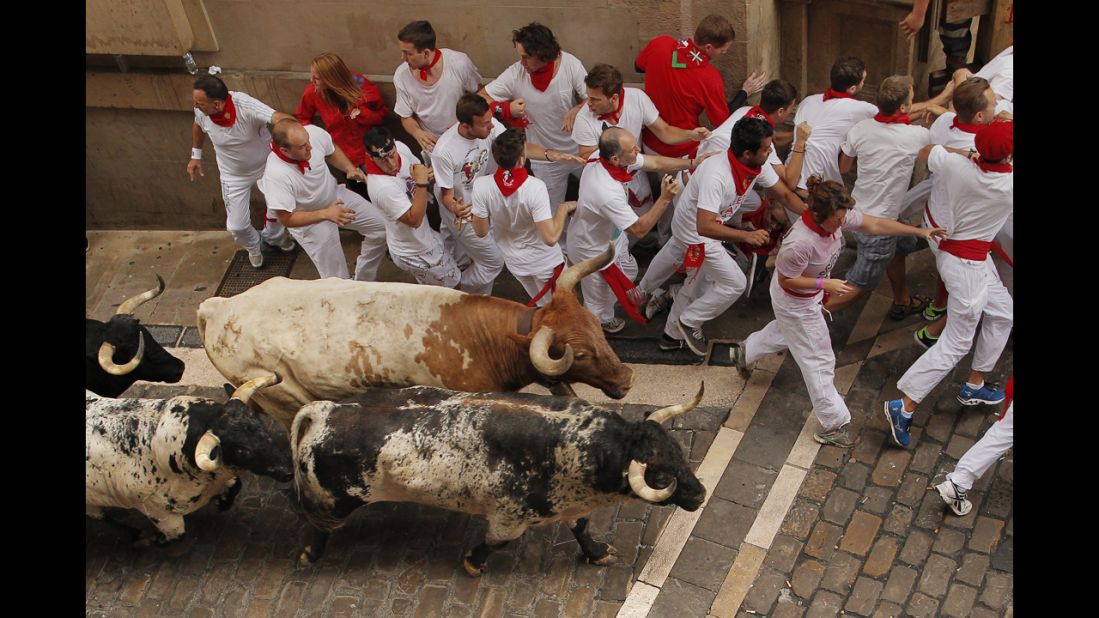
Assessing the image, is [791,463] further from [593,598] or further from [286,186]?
[286,186]

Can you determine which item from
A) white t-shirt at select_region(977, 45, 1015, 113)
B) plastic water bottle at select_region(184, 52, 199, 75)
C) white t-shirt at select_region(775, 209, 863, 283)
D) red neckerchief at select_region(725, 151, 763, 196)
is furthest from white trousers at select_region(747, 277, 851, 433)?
plastic water bottle at select_region(184, 52, 199, 75)

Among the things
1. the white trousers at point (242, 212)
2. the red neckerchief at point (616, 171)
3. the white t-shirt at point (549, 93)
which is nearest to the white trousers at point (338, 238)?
the white trousers at point (242, 212)

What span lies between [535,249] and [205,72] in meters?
4.08

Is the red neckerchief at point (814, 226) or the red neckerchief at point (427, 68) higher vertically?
the red neckerchief at point (427, 68)

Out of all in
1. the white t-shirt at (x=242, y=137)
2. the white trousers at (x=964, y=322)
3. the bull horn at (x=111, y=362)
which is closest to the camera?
the white trousers at (x=964, y=322)

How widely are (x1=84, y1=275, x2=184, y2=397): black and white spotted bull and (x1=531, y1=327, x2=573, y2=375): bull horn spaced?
3.10m

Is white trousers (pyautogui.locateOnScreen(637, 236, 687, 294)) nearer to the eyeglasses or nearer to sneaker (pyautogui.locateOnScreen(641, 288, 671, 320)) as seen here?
sneaker (pyautogui.locateOnScreen(641, 288, 671, 320))

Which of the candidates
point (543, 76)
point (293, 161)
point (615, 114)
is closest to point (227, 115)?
point (293, 161)

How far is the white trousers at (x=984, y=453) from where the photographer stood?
688 centimetres

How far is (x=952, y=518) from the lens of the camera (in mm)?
7188

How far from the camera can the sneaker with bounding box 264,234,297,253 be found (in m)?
10.6

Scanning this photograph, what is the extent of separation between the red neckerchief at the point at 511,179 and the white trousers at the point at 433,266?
1162mm

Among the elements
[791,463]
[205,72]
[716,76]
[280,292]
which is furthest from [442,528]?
[205,72]

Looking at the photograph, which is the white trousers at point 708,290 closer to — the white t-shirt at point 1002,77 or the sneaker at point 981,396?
the sneaker at point 981,396
